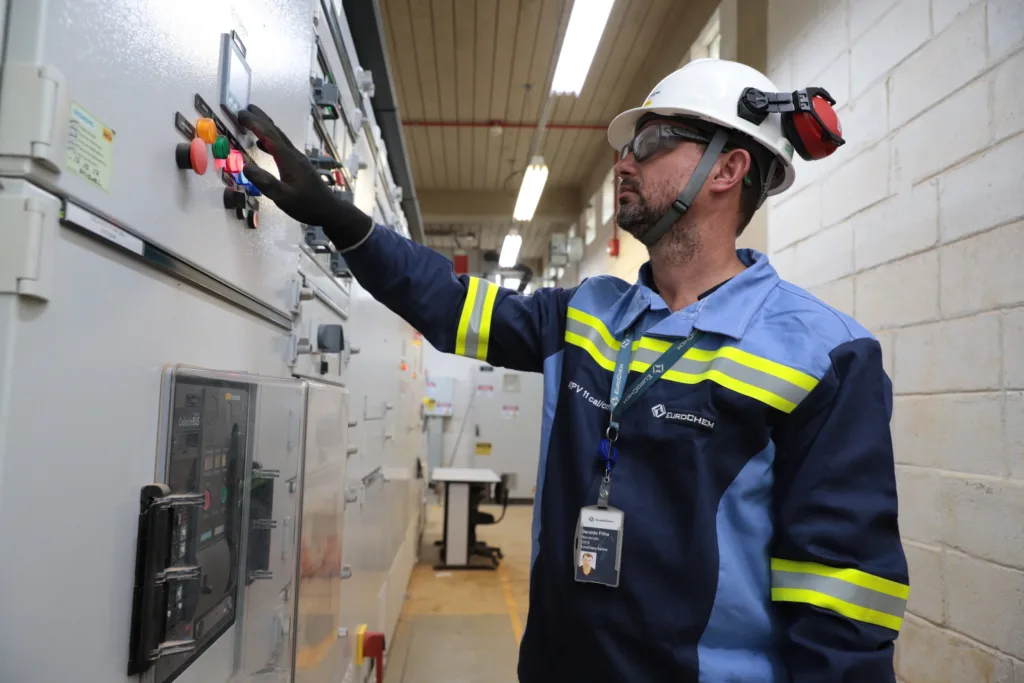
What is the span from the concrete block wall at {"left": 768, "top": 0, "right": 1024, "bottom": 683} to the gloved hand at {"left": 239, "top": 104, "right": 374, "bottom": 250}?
1.50 meters

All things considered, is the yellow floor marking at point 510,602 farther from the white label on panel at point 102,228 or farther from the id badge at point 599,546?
the white label on panel at point 102,228

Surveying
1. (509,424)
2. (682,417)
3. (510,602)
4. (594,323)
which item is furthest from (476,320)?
(509,424)

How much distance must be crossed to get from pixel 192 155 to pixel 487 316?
68cm

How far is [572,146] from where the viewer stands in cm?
648

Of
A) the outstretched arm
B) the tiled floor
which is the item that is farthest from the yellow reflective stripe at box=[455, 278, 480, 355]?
the tiled floor

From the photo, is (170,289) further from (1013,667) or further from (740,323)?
(1013,667)

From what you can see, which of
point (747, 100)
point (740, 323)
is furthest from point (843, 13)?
point (740, 323)

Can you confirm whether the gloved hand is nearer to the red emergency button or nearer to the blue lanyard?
the red emergency button

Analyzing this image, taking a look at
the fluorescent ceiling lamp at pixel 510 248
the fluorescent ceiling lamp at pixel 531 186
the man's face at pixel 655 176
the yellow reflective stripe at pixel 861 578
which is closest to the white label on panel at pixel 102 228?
the man's face at pixel 655 176

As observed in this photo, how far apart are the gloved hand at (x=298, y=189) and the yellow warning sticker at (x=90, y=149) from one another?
356 millimetres

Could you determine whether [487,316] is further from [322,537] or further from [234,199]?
[322,537]

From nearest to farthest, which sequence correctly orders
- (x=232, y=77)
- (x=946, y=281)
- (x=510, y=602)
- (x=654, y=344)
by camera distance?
(x=232, y=77)
(x=654, y=344)
(x=946, y=281)
(x=510, y=602)

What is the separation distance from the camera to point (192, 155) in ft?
2.56

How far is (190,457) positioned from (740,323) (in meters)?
0.87
